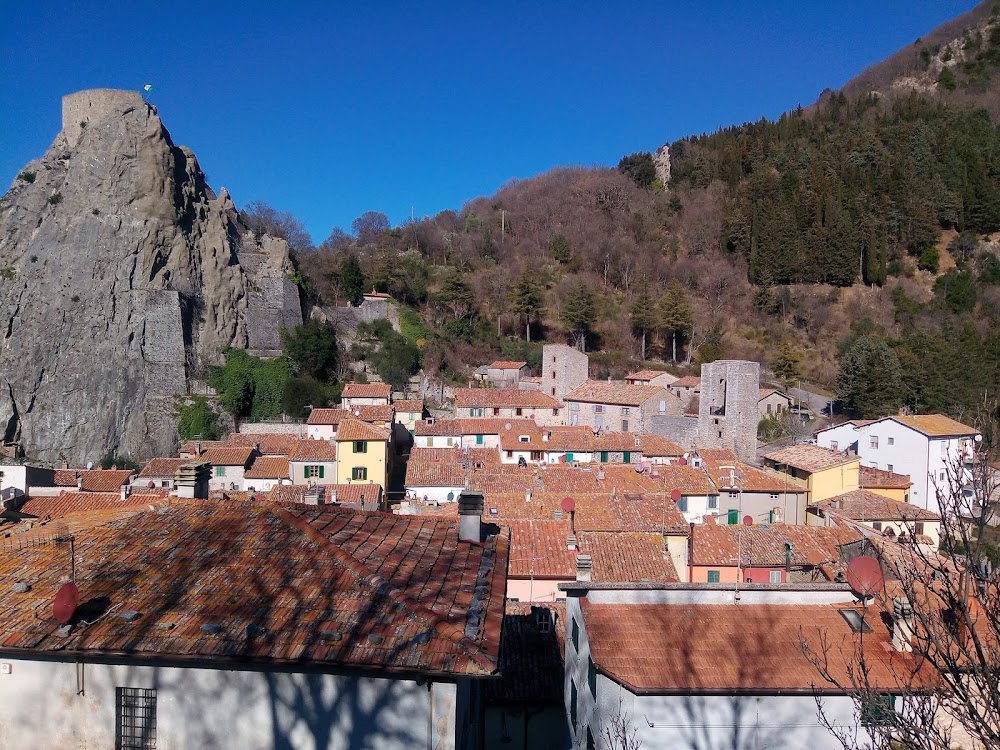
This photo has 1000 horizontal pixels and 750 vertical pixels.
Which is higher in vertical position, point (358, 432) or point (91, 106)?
point (91, 106)

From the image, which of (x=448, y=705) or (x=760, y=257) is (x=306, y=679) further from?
(x=760, y=257)

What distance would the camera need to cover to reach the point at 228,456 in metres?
30.8

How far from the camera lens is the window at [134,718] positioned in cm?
532

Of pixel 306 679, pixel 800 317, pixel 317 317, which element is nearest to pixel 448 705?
pixel 306 679

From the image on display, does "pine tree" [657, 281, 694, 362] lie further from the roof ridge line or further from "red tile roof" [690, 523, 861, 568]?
the roof ridge line

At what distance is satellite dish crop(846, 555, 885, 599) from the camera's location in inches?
374

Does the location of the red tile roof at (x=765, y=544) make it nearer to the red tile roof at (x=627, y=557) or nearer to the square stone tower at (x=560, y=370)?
the red tile roof at (x=627, y=557)

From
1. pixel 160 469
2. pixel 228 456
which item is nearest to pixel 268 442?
pixel 228 456

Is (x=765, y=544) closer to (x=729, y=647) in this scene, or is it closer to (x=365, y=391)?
(x=729, y=647)

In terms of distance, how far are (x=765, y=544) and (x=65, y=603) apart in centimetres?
1766

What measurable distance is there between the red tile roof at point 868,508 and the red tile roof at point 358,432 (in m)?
18.7

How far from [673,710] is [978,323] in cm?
5501

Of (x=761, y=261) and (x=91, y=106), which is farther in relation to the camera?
(x=761, y=261)

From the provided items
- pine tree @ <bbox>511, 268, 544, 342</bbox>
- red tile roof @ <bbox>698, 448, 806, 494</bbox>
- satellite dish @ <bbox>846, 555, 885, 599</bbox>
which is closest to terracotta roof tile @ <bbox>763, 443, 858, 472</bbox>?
red tile roof @ <bbox>698, 448, 806, 494</bbox>
